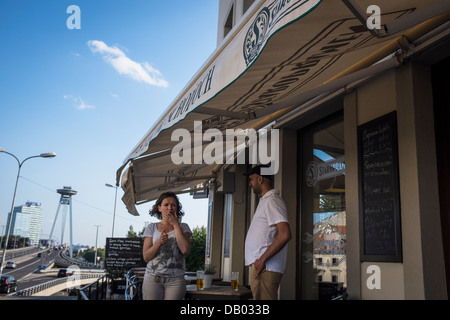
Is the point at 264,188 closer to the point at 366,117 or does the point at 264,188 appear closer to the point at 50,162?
the point at 366,117

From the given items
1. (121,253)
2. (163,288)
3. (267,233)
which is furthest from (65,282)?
(267,233)

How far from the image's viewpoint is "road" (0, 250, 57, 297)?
43281mm

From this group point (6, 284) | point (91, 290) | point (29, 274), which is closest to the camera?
point (91, 290)

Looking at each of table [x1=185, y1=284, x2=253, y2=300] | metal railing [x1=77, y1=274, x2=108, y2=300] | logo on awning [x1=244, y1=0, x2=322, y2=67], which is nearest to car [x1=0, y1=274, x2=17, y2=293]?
metal railing [x1=77, y1=274, x2=108, y2=300]

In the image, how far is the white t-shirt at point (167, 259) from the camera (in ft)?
9.31

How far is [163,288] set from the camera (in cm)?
283

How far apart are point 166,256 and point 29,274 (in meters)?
61.5

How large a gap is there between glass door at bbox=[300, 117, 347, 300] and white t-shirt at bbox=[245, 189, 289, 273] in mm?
1238

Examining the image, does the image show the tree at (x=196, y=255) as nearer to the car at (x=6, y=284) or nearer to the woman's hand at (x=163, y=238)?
the woman's hand at (x=163, y=238)

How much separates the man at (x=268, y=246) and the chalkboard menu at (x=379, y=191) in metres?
0.74

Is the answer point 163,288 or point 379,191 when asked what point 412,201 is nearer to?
point 379,191

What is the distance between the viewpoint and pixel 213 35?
11359 millimetres
